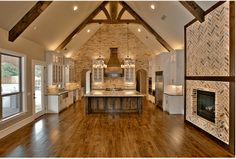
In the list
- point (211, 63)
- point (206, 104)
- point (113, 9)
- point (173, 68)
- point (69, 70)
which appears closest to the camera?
point (211, 63)

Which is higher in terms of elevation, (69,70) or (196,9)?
(196,9)

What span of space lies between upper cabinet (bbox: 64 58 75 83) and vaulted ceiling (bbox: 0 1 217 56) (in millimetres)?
2039

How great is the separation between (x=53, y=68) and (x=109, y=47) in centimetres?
549

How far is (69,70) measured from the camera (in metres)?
12.8

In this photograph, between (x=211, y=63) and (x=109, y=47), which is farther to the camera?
(x=109, y=47)

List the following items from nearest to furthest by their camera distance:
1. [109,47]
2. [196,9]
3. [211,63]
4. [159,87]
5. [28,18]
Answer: [211,63] → [196,9] → [28,18] → [159,87] → [109,47]

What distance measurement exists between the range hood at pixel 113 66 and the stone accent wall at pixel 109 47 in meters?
0.76

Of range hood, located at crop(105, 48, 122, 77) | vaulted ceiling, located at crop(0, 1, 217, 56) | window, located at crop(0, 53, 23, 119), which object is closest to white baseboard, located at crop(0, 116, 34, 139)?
window, located at crop(0, 53, 23, 119)

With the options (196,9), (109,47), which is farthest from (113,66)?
(196,9)

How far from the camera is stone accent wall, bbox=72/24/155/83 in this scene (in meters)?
14.2

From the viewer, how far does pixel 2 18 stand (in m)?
5.42

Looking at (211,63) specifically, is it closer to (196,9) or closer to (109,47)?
(196,9)

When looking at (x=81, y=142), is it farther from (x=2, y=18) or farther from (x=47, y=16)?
(x=47, y=16)

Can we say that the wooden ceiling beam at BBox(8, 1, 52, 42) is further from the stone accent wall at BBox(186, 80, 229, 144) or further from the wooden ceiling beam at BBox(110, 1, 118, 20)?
the stone accent wall at BBox(186, 80, 229, 144)
